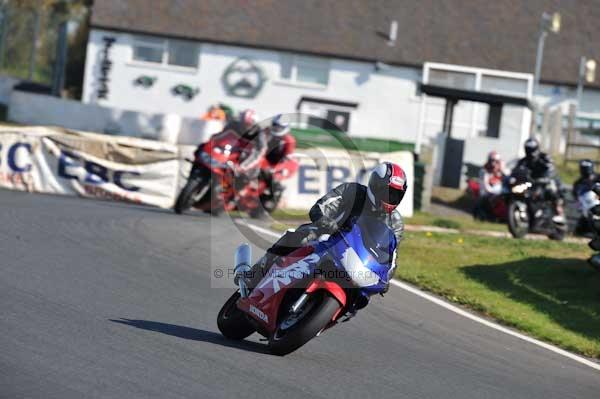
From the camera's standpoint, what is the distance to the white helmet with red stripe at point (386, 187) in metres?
7.87

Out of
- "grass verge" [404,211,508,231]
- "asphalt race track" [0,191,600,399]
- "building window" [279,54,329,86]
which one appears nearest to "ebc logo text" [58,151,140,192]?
"grass verge" [404,211,508,231]

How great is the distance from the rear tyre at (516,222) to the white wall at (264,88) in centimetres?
2334

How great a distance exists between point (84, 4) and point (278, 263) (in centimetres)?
5441

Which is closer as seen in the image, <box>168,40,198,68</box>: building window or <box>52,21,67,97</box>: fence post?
<box>168,40,198,68</box>: building window

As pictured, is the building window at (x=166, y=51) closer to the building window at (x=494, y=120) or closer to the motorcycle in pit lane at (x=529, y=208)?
the building window at (x=494, y=120)

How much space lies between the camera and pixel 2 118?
1500 inches

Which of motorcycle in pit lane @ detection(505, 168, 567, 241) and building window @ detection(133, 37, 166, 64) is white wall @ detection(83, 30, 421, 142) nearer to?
building window @ detection(133, 37, 166, 64)

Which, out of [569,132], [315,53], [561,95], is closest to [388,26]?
[315,53]

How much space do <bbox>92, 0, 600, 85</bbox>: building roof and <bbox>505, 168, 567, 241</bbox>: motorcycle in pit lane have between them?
23.3 meters

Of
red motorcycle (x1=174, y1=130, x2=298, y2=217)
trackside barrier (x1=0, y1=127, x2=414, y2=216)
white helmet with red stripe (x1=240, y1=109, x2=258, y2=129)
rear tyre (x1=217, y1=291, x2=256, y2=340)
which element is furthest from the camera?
trackside barrier (x1=0, y1=127, x2=414, y2=216)

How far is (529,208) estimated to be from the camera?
66.2 ft

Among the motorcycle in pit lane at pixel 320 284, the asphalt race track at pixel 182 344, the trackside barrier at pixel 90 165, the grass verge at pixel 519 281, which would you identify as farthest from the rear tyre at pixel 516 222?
the motorcycle in pit lane at pixel 320 284

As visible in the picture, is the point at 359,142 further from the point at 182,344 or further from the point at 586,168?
the point at 182,344

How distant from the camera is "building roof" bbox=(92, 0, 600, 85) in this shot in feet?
143
